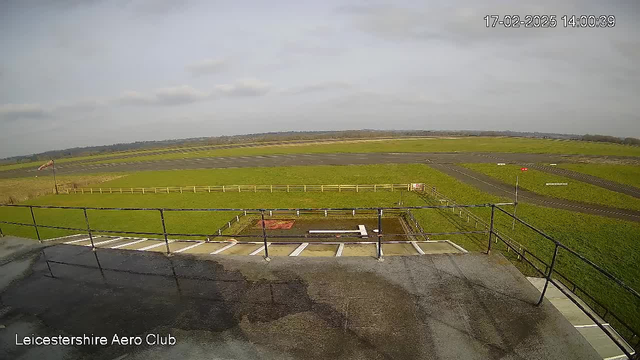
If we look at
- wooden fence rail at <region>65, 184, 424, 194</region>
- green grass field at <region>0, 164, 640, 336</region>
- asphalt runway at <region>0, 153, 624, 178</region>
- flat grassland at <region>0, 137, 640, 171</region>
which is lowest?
green grass field at <region>0, 164, 640, 336</region>

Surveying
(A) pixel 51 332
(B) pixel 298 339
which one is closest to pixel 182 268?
(A) pixel 51 332

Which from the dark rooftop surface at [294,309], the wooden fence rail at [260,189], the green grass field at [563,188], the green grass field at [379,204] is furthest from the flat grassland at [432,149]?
the dark rooftop surface at [294,309]

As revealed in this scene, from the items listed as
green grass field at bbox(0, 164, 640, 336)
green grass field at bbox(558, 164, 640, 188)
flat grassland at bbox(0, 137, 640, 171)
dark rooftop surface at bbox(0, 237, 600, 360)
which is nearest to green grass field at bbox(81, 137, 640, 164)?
flat grassland at bbox(0, 137, 640, 171)

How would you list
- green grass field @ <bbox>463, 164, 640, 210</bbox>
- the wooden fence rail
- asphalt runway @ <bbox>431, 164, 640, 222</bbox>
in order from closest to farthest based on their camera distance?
asphalt runway @ <bbox>431, 164, 640, 222</bbox> < green grass field @ <bbox>463, 164, 640, 210</bbox> < the wooden fence rail

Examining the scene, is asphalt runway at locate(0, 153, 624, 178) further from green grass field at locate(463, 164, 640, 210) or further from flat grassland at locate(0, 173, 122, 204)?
flat grassland at locate(0, 173, 122, 204)

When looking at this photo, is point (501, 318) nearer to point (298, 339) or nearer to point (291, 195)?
point (298, 339)
